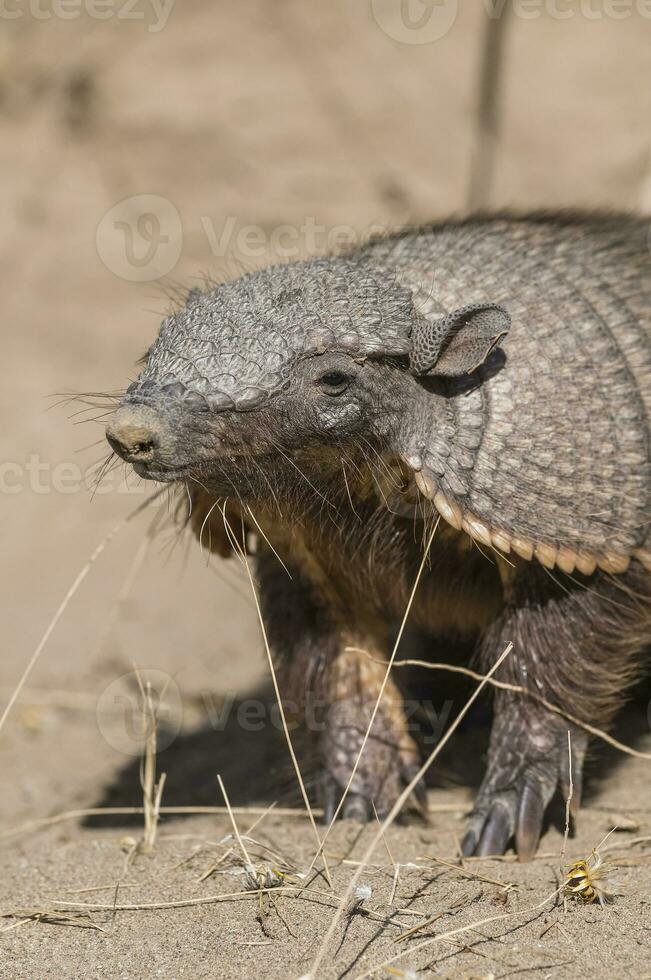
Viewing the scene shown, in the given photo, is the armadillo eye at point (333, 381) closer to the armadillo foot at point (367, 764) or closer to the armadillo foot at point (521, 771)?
the armadillo foot at point (521, 771)

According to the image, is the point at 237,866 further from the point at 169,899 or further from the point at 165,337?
the point at 165,337

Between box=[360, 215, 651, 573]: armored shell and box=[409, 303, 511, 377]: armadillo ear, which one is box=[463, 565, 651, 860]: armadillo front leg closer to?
box=[360, 215, 651, 573]: armored shell

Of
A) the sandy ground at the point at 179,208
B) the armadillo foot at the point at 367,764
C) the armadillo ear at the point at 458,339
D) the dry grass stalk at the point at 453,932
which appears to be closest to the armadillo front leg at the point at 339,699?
the armadillo foot at the point at 367,764

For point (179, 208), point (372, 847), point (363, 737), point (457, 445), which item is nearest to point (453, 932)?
point (372, 847)

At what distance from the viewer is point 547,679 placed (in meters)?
4.70

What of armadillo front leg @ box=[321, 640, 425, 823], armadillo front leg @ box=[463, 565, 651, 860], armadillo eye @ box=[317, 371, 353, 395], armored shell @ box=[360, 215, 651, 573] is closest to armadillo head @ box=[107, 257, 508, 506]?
armadillo eye @ box=[317, 371, 353, 395]

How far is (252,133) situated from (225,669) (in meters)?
4.70

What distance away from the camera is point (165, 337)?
4199 millimetres

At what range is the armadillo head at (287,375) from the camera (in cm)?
396

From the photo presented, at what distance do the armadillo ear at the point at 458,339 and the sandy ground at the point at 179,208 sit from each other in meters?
2.47

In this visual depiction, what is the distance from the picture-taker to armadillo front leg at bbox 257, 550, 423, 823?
17.5 ft

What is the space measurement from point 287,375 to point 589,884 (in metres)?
2.04

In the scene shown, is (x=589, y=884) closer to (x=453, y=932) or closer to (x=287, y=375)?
(x=453, y=932)

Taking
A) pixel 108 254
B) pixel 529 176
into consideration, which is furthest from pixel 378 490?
pixel 108 254
